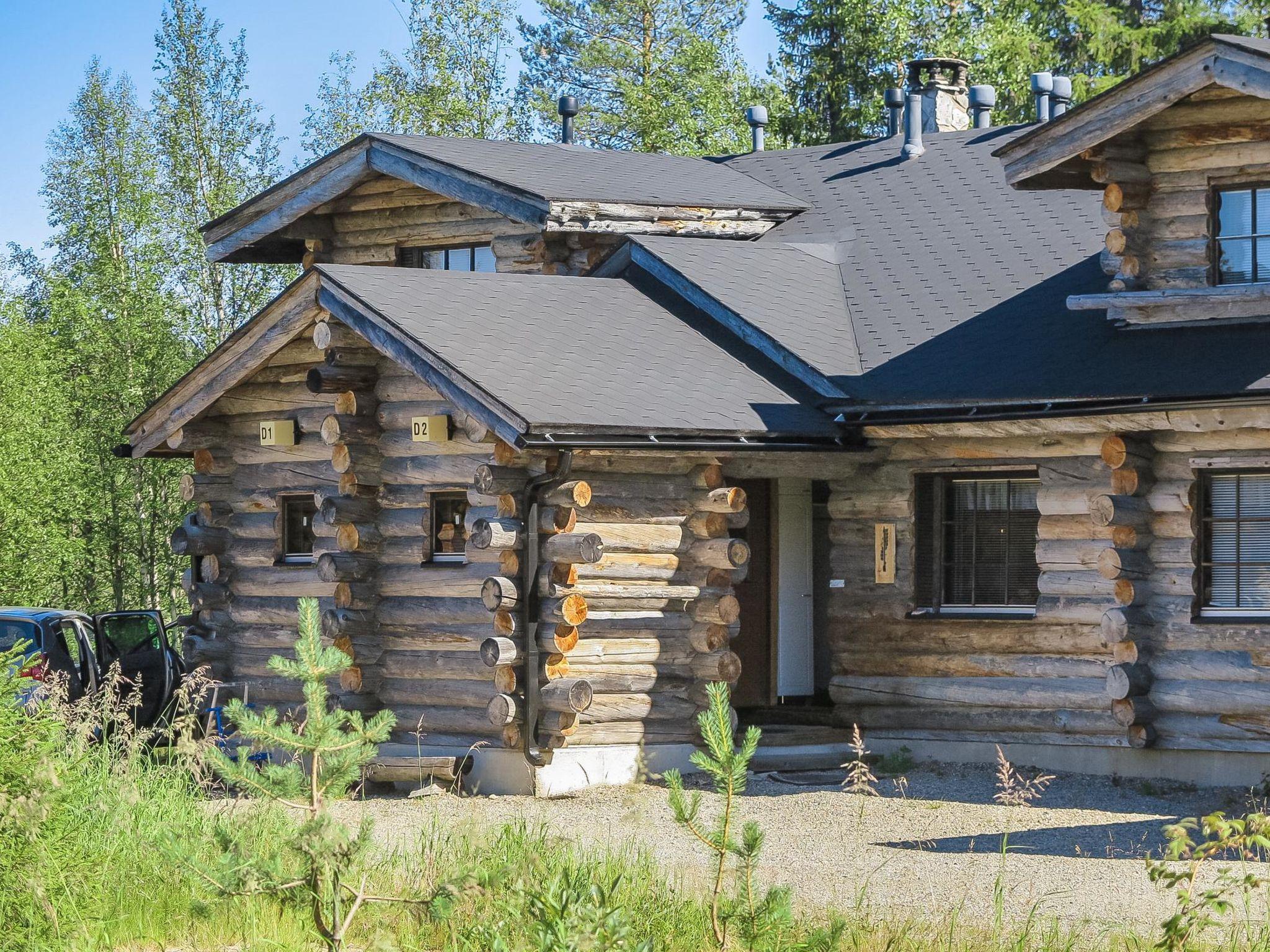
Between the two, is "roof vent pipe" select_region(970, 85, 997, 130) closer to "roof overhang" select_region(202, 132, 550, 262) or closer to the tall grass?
"roof overhang" select_region(202, 132, 550, 262)

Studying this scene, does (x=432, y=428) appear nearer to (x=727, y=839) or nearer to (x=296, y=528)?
(x=296, y=528)

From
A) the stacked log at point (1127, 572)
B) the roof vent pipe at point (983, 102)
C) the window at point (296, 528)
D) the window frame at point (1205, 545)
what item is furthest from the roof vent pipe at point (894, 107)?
the window at point (296, 528)

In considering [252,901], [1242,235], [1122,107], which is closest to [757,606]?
[1242,235]

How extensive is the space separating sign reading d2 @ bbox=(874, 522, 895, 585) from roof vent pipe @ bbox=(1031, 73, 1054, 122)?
7.34 meters

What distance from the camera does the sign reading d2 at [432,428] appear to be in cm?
1505

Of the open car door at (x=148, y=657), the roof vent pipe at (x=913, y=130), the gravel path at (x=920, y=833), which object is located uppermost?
the roof vent pipe at (x=913, y=130)

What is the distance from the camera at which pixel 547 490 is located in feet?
47.1

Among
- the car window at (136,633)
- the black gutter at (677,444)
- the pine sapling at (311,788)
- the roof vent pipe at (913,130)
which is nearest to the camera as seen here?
the pine sapling at (311,788)

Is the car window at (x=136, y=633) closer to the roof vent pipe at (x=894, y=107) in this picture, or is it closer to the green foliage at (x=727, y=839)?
the roof vent pipe at (x=894, y=107)

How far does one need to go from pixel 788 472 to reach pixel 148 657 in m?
7.09

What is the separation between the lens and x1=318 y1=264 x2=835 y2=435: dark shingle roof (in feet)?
47.0

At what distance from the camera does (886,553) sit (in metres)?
15.8

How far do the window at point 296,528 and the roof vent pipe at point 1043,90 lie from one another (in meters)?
9.86

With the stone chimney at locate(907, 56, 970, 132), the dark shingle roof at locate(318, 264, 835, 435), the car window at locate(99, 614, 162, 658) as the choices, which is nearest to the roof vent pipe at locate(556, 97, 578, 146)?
the stone chimney at locate(907, 56, 970, 132)
